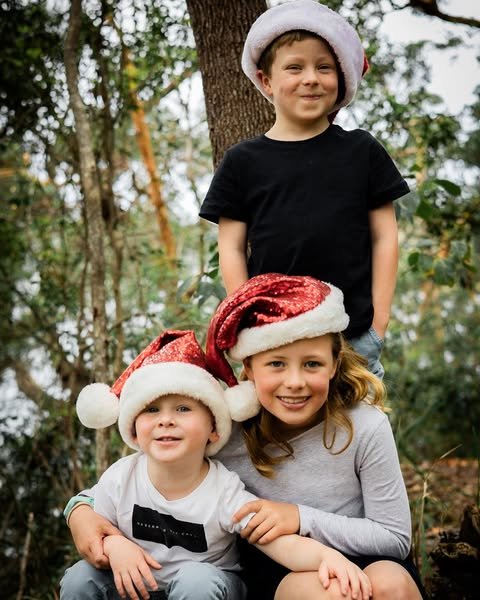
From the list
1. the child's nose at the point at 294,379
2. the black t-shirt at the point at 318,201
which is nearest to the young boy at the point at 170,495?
the child's nose at the point at 294,379

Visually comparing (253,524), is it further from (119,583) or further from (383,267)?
(383,267)

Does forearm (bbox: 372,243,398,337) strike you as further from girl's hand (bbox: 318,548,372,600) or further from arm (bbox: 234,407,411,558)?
girl's hand (bbox: 318,548,372,600)

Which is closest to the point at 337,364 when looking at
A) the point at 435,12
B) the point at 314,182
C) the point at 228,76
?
the point at 314,182

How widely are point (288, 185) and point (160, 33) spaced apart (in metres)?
2.26

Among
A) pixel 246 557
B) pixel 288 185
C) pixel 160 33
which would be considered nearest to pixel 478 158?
pixel 160 33

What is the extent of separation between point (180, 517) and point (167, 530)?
6 centimetres

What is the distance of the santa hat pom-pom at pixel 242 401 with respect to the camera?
6.61ft

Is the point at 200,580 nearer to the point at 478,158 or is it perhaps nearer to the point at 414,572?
the point at 414,572

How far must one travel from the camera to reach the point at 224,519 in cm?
196

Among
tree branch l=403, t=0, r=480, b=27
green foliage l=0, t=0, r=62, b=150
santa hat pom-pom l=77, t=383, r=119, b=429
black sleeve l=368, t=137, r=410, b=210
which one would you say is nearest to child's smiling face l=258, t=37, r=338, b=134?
black sleeve l=368, t=137, r=410, b=210

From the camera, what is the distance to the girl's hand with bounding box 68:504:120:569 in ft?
6.44

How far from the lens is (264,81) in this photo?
7.61 feet

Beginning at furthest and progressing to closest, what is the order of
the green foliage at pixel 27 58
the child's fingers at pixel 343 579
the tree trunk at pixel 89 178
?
1. the green foliage at pixel 27 58
2. the tree trunk at pixel 89 178
3. the child's fingers at pixel 343 579

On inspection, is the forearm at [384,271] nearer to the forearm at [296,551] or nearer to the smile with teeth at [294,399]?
the smile with teeth at [294,399]
